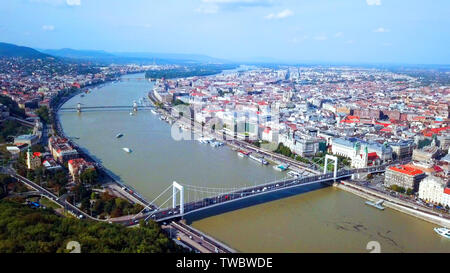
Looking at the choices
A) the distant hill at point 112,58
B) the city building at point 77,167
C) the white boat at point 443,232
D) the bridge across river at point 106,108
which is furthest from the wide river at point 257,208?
the distant hill at point 112,58

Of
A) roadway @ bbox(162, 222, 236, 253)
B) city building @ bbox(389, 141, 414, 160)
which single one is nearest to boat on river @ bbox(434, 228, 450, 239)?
roadway @ bbox(162, 222, 236, 253)

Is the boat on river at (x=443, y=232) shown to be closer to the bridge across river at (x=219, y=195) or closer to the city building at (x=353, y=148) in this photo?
the bridge across river at (x=219, y=195)

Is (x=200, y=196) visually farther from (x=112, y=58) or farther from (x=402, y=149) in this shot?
(x=112, y=58)

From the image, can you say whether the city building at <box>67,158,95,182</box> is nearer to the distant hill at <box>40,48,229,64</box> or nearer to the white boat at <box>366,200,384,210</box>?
the white boat at <box>366,200,384,210</box>

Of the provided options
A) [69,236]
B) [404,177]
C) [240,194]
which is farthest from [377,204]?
[69,236]

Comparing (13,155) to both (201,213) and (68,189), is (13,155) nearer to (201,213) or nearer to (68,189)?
(68,189)
